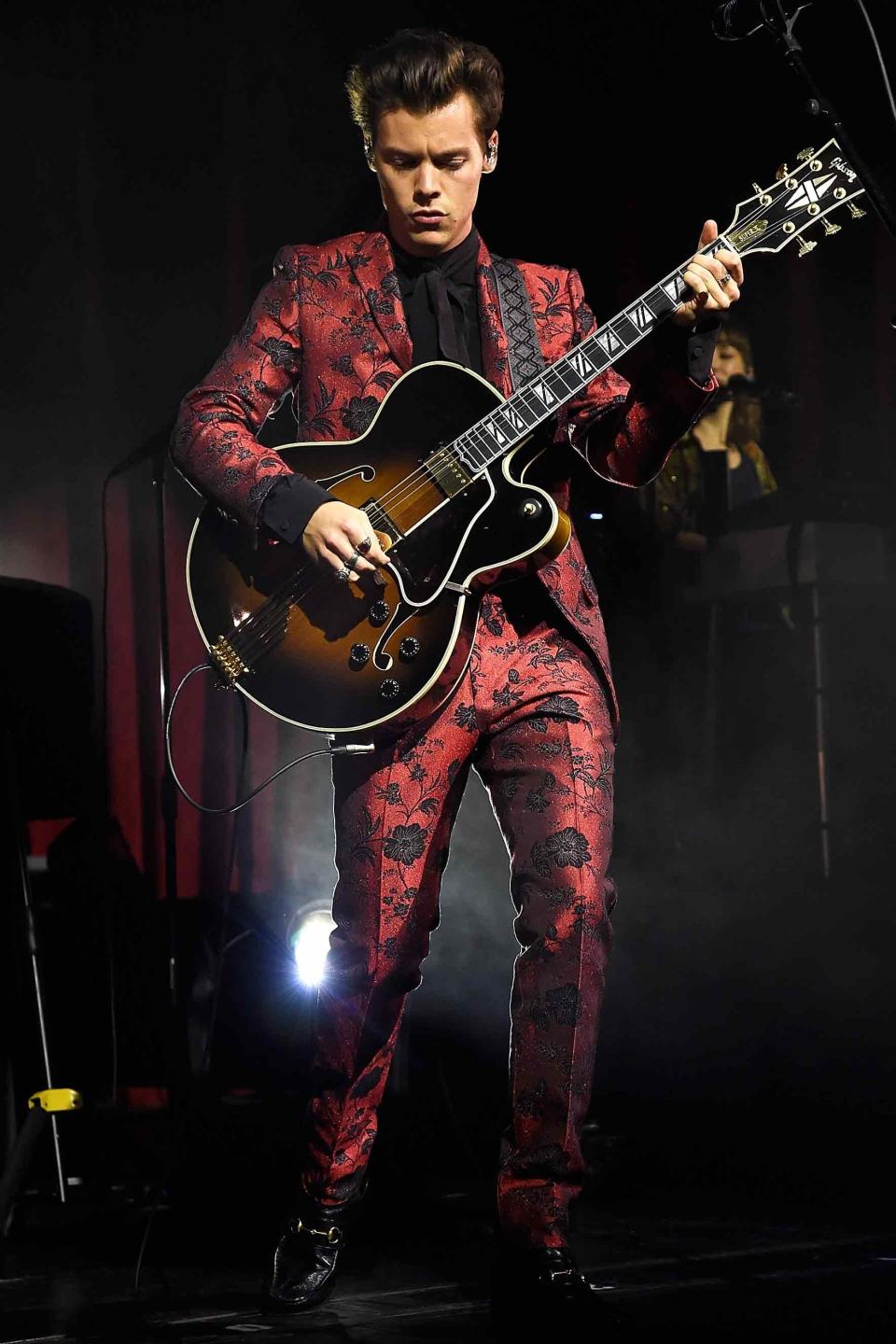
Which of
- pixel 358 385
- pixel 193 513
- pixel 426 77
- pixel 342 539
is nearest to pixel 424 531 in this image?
pixel 342 539

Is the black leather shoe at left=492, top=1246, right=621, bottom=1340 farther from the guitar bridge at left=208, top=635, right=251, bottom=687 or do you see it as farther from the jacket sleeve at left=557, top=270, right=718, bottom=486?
the jacket sleeve at left=557, top=270, right=718, bottom=486

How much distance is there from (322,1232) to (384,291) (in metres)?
1.52

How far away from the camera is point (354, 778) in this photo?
86.0 inches

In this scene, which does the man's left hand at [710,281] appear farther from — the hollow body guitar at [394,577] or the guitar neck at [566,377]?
the hollow body guitar at [394,577]

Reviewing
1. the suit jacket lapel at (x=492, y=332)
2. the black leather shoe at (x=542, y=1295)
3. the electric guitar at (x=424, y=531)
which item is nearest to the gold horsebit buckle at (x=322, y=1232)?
the black leather shoe at (x=542, y=1295)

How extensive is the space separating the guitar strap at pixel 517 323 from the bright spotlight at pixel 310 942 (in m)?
1.37

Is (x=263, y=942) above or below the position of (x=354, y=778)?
below

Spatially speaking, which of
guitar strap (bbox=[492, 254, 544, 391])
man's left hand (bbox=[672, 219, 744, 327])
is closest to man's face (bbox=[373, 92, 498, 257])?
guitar strap (bbox=[492, 254, 544, 391])

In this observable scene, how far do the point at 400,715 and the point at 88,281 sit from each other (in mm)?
1866

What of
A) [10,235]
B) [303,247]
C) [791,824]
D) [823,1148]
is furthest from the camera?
[791,824]

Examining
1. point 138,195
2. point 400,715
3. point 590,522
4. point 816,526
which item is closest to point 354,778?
point 400,715

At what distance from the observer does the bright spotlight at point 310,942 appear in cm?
300

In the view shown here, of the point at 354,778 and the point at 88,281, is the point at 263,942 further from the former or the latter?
the point at 88,281

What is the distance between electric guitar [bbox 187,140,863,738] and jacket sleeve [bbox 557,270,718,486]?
6 cm
